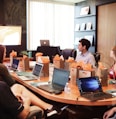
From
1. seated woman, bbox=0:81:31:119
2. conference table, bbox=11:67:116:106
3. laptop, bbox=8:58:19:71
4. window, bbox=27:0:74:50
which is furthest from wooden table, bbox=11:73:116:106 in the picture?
window, bbox=27:0:74:50

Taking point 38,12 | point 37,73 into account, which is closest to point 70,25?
point 38,12

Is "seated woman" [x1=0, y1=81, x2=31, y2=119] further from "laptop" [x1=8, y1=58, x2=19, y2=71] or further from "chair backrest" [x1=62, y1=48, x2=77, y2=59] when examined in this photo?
"chair backrest" [x1=62, y1=48, x2=77, y2=59]

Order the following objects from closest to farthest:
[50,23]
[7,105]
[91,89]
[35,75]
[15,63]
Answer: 1. [7,105]
2. [91,89]
3. [35,75]
4. [15,63]
5. [50,23]

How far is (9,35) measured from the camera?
17.5 feet

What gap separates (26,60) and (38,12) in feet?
11.7

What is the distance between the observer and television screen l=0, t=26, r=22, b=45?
17.4 ft

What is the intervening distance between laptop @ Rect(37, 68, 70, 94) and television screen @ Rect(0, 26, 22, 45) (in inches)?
112

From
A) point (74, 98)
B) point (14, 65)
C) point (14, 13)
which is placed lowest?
point (74, 98)

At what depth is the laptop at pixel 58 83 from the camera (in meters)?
2.51

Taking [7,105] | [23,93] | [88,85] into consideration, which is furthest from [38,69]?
[7,105]

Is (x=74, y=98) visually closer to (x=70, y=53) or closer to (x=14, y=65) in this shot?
(x=14, y=65)

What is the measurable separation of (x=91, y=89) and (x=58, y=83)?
0.52 m

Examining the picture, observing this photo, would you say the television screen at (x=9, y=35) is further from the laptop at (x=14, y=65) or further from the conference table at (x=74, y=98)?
the conference table at (x=74, y=98)

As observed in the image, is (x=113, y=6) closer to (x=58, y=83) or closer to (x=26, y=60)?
(x=26, y=60)
